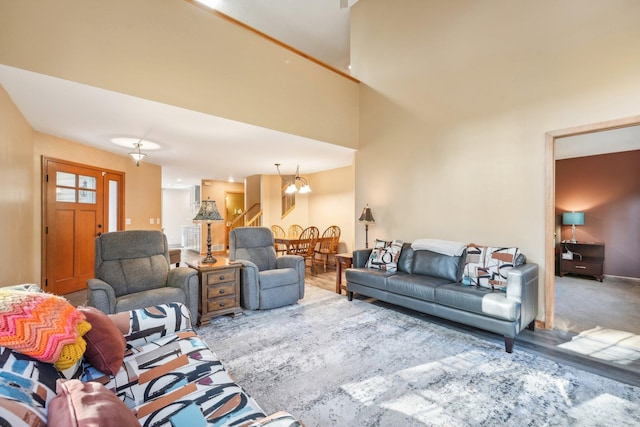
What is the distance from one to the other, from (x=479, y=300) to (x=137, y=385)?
Result: 283cm

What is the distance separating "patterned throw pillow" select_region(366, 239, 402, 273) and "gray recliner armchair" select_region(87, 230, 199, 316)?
2348mm

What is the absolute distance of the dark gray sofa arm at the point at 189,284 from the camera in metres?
3.15

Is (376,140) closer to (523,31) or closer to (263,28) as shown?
(523,31)

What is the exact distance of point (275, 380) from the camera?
7.21 feet

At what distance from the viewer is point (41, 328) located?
1119 mm

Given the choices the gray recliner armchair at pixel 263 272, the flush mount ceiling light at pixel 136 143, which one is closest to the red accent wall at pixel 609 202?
the gray recliner armchair at pixel 263 272

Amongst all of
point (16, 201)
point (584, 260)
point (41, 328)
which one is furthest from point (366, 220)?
point (16, 201)

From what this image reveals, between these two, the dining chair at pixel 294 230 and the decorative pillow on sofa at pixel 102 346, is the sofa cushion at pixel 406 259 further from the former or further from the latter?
the dining chair at pixel 294 230

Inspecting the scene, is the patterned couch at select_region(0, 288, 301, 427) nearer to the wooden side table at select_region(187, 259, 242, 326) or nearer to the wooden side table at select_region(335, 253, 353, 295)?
the wooden side table at select_region(187, 259, 242, 326)

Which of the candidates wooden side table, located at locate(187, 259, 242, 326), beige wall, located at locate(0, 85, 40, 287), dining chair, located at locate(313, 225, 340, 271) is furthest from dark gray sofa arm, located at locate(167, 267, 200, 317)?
dining chair, located at locate(313, 225, 340, 271)

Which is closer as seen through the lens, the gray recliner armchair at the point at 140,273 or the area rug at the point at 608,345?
the area rug at the point at 608,345

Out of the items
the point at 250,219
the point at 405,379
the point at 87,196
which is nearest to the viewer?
the point at 405,379

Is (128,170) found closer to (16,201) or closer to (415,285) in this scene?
(16,201)

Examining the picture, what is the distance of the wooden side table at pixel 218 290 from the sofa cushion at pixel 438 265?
7.53 feet
